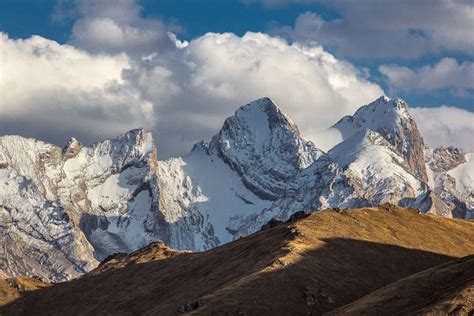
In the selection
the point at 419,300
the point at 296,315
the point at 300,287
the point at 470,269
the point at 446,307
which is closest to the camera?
the point at 446,307

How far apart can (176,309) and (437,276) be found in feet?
187

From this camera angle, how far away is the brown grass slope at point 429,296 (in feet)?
450

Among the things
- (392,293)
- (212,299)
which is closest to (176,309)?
(212,299)

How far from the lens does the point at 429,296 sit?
153m

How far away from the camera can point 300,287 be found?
188 m

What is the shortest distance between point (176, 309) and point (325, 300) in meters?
31.6

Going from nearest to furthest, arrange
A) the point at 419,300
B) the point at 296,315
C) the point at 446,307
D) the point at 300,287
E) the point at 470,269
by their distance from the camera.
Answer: the point at 446,307, the point at 419,300, the point at 470,269, the point at 296,315, the point at 300,287

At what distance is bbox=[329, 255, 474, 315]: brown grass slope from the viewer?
5399 inches

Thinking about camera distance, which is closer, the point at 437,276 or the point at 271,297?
the point at 437,276

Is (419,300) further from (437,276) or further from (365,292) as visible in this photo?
(365,292)

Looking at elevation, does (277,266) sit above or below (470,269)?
above

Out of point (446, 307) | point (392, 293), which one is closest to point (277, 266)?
point (392, 293)

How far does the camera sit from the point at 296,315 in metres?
176

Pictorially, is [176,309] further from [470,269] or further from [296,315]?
[470,269]
